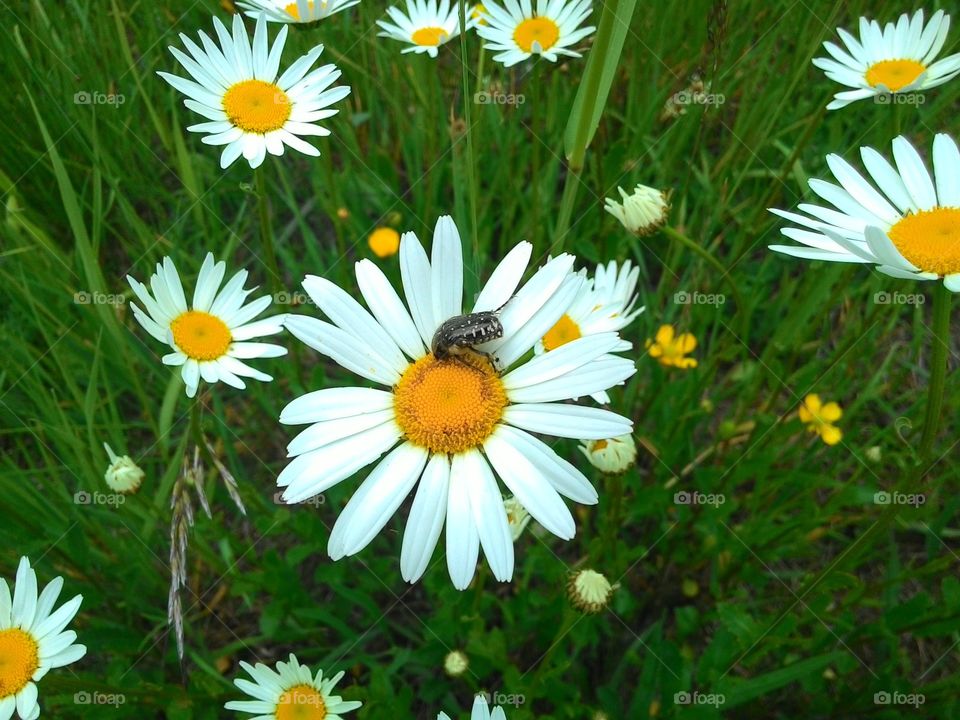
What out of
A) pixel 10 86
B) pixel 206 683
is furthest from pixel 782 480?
pixel 10 86


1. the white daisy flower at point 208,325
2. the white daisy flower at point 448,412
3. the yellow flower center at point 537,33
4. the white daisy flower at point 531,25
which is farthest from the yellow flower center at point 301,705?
the yellow flower center at point 537,33

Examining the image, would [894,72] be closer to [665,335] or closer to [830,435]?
[665,335]

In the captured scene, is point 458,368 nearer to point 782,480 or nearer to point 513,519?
point 513,519

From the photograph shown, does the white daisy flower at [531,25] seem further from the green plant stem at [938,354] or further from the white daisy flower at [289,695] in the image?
the white daisy flower at [289,695]

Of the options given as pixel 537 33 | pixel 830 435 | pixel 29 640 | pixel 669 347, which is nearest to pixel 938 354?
pixel 830 435

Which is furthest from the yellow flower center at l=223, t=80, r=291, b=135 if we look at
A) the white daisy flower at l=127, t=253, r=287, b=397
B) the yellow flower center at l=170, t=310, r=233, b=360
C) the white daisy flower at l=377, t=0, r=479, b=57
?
the white daisy flower at l=377, t=0, r=479, b=57

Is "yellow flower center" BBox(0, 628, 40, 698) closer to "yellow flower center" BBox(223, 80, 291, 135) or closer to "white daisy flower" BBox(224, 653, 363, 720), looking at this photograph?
"white daisy flower" BBox(224, 653, 363, 720)
